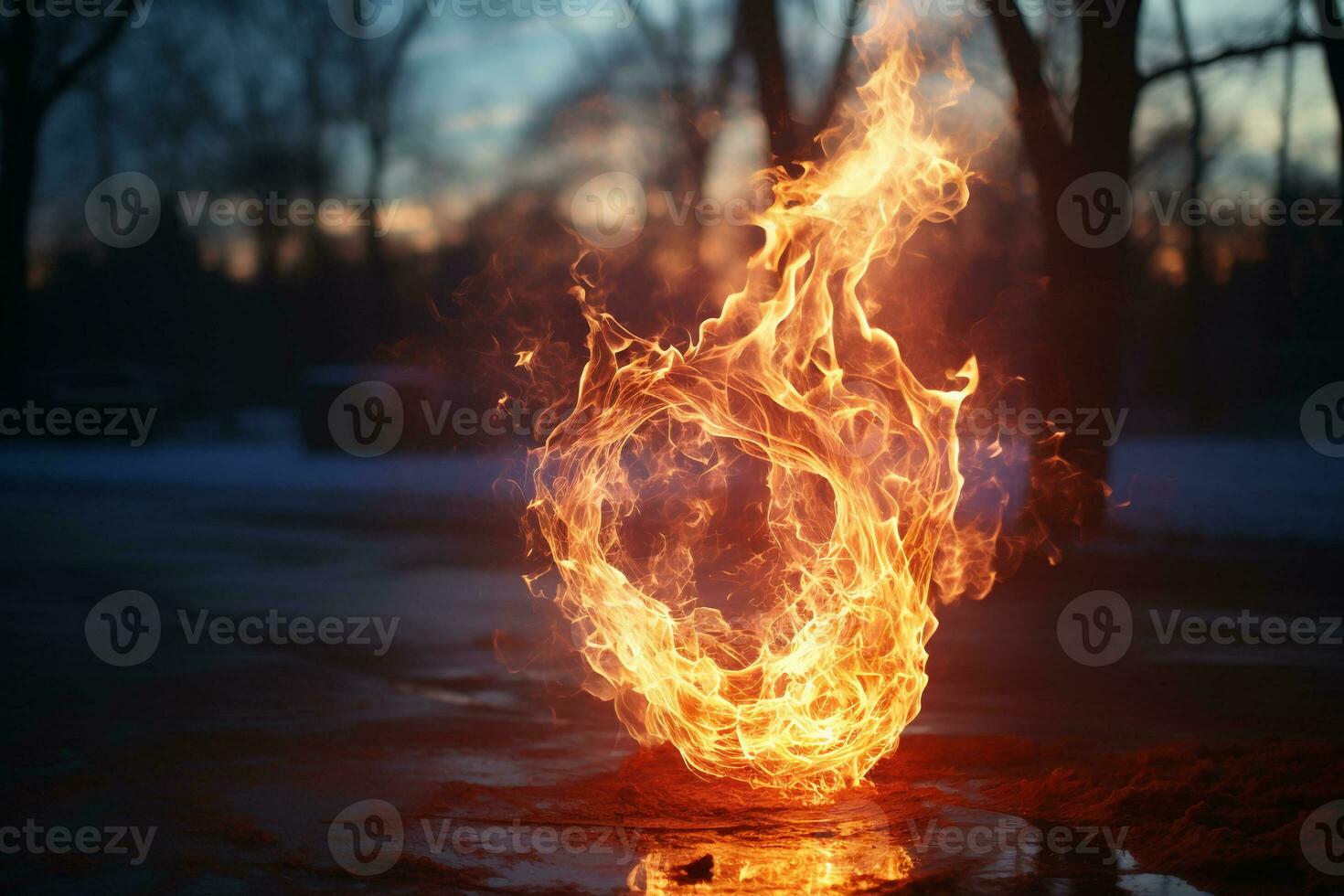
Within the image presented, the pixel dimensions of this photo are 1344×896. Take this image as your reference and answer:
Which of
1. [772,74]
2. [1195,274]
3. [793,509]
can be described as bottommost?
[793,509]

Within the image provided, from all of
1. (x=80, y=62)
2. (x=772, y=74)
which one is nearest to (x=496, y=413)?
(x=772, y=74)

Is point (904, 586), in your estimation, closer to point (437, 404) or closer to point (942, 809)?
point (942, 809)

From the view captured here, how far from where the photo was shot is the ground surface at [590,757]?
18.4 ft

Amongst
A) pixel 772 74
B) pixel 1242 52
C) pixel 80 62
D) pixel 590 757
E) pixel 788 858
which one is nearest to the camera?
pixel 788 858

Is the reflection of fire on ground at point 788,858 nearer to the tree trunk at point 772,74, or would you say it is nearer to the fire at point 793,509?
Answer: the fire at point 793,509

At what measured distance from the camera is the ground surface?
5.61 metres

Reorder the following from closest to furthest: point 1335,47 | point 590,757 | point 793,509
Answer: point 793,509, point 590,757, point 1335,47

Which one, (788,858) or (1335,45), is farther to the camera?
(1335,45)

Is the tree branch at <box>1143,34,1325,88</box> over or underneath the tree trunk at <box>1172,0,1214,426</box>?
underneath

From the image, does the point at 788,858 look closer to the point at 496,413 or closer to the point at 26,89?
the point at 496,413

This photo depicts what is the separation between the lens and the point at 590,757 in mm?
7613

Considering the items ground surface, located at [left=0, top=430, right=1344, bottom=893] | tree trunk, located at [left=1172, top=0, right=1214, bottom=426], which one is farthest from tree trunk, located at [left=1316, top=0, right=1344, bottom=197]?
tree trunk, located at [left=1172, top=0, right=1214, bottom=426]

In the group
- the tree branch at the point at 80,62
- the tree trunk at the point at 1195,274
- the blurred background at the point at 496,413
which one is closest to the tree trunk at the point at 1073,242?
the blurred background at the point at 496,413

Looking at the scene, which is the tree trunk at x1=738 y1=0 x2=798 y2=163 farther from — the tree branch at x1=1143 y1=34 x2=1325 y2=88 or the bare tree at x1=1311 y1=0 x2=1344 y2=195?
the bare tree at x1=1311 y1=0 x2=1344 y2=195
